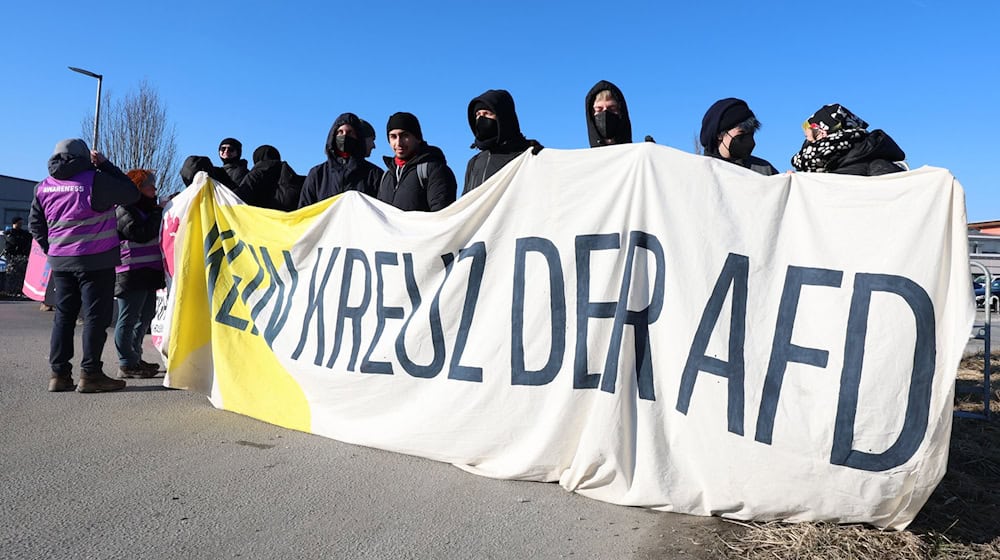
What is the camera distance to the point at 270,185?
6.30 m

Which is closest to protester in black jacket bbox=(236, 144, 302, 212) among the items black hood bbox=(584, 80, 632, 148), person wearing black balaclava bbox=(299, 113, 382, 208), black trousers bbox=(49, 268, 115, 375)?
person wearing black balaclava bbox=(299, 113, 382, 208)

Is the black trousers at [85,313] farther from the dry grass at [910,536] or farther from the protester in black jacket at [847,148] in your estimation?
the protester in black jacket at [847,148]

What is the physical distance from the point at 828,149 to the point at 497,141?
1.89 metres

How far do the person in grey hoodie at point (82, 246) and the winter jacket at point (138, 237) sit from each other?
277 millimetres

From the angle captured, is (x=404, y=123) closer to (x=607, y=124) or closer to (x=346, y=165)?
(x=346, y=165)

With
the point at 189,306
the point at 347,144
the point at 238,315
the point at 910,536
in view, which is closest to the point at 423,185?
the point at 347,144

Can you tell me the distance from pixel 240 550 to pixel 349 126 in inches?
135

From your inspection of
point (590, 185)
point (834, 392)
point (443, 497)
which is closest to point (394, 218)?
point (590, 185)

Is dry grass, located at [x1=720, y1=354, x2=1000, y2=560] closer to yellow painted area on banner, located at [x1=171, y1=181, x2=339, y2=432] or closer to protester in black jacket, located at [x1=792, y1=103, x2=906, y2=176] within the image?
protester in black jacket, located at [x1=792, y1=103, x2=906, y2=176]

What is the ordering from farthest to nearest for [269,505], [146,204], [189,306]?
[146,204]
[189,306]
[269,505]

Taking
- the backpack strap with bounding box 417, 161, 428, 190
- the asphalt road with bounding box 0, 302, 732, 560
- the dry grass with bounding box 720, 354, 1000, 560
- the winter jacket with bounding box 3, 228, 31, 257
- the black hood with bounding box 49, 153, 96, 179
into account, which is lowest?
the asphalt road with bounding box 0, 302, 732, 560

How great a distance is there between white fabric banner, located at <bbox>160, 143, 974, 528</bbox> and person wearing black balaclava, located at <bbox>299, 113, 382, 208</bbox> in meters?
0.96

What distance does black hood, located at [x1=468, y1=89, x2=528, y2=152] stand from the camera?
446cm

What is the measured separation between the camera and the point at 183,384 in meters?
5.02
